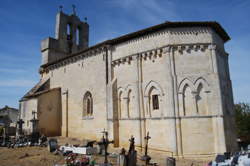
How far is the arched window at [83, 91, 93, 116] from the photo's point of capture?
17500mm

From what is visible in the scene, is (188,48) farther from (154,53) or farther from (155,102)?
(155,102)

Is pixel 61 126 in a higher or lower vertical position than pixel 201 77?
lower

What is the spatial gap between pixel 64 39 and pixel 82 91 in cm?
1039

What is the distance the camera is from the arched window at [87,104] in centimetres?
1750

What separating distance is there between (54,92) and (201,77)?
48.3 ft

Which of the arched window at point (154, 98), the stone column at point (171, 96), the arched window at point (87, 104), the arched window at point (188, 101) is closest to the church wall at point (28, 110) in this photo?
the arched window at point (87, 104)

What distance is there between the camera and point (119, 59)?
15.3 metres

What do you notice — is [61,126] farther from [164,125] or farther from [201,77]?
[201,77]

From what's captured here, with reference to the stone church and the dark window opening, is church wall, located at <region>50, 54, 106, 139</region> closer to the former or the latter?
the stone church

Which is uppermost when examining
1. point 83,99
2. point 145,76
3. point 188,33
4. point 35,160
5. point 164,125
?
point 188,33

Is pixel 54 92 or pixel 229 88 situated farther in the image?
pixel 54 92

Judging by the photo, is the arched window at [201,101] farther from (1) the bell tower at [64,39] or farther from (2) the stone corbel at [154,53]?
(1) the bell tower at [64,39]

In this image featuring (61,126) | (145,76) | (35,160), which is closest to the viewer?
(35,160)

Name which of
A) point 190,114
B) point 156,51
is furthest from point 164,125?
point 156,51
